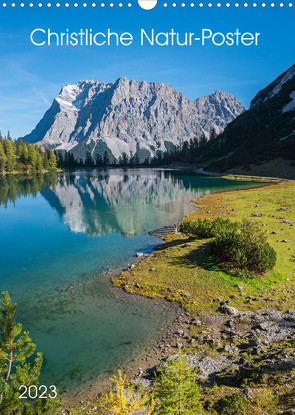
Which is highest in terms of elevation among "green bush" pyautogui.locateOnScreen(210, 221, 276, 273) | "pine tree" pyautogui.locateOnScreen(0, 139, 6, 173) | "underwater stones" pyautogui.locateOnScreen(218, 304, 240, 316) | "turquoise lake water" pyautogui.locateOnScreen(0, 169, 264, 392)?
"pine tree" pyautogui.locateOnScreen(0, 139, 6, 173)

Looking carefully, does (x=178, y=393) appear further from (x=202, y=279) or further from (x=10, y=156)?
(x=10, y=156)

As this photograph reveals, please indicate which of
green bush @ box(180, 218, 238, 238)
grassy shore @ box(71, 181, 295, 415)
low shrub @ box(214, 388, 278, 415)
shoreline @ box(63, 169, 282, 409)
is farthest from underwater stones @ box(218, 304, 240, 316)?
green bush @ box(180, 218, 238, 238)

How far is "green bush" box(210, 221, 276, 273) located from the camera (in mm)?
18000

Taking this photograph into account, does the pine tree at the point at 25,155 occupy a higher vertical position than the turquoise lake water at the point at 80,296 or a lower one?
higher

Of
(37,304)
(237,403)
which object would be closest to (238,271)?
(237,403)

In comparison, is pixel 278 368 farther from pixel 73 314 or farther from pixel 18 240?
pixel 18 240

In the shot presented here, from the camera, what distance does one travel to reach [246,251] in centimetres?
1856

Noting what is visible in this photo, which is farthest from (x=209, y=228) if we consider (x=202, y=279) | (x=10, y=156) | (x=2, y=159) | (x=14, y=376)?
(x=10, y=156)

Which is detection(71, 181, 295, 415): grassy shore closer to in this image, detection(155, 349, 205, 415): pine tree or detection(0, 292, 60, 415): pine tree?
detection(155, 349, 205, 415): pine tree

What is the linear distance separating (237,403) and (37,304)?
1341cm

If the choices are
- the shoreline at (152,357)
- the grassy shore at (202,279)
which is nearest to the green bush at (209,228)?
the grassy shore at (202,279)

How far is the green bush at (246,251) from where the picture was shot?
59.1 ft

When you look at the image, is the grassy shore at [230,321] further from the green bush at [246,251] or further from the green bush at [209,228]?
the green bush at [209,228]

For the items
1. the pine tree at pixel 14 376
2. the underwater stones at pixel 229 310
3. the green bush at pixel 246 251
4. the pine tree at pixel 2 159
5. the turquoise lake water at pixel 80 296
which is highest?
the pine tree at pixel 2 159
